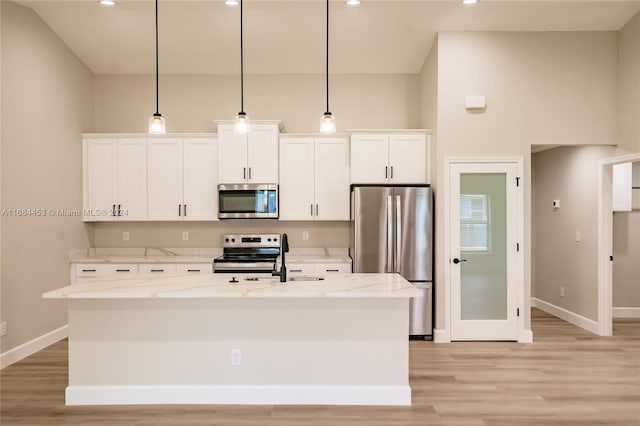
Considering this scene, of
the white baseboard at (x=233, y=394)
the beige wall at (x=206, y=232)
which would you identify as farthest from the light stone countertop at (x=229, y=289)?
the beige wall at (x=206, y=232)

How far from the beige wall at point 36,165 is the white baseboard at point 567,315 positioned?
256 inches

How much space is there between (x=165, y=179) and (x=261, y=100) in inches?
67.4

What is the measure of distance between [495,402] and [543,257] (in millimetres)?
3873

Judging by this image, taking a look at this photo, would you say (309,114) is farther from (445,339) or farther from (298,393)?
(298,393)

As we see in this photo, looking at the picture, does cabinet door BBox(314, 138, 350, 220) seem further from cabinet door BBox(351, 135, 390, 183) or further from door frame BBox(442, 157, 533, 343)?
door frame BBox(442, 157, 533, 343)

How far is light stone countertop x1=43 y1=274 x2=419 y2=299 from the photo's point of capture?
9.41ft

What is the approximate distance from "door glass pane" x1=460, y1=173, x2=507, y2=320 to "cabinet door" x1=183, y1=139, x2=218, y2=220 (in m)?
3.14

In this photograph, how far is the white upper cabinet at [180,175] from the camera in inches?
216

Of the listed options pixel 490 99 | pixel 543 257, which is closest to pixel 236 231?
pixel 490 99

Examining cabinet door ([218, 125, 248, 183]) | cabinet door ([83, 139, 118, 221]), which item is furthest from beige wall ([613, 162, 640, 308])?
cabinet door ([83, 139, 118, 221])

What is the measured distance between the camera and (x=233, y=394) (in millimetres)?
3180

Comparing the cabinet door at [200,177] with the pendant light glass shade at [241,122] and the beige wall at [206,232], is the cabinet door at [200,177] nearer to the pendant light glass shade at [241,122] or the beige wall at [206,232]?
the beige wall at [206,232]

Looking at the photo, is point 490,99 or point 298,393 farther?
point 490,99

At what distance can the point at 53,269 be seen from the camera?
482cm
